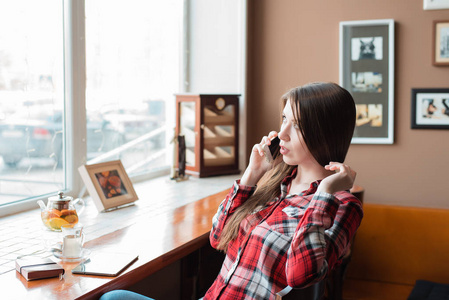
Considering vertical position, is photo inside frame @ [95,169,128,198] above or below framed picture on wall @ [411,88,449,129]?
below

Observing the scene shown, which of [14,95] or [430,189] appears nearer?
[14,95]

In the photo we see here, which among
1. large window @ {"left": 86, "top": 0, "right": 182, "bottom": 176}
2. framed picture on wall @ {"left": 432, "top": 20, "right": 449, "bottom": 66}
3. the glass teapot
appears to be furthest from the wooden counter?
framed picture on wall @ {"left": 432, "top": 20, "right": 449, "bottom": 66}

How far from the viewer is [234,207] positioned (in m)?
1.64

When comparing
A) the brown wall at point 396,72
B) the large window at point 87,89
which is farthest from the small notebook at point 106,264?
the brown wall at point 396,72

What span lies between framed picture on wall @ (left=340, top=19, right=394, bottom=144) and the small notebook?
1955 millimetres

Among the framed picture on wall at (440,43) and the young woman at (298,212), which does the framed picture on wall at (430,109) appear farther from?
the young woman at (298,212)

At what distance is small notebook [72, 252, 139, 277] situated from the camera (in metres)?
1.39

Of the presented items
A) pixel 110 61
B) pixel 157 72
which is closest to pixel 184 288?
pixel 110 61

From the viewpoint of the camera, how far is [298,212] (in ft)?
4.82

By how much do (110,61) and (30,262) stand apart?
1428mm

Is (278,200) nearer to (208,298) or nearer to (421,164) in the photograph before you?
(208,298)

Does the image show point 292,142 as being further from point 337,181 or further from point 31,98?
point 31,98

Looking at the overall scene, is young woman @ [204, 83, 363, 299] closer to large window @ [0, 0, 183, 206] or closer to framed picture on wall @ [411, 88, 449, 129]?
large window @ [0, 0, 183, 206]

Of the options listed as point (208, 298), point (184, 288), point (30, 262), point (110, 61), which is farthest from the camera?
point (110, 61)
